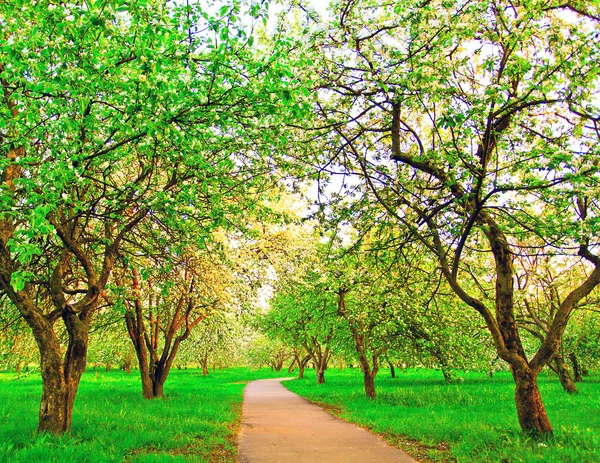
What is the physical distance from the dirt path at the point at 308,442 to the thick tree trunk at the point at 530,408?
2.45m

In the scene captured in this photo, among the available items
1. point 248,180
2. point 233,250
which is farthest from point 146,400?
point 248,180

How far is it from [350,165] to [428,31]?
2945 millimetres

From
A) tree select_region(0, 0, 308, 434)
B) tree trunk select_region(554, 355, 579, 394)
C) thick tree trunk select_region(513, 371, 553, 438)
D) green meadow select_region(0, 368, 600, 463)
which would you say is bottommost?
tree trunk select_region(554, 355, 579, 394)

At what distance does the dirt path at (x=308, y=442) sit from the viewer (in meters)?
7.82

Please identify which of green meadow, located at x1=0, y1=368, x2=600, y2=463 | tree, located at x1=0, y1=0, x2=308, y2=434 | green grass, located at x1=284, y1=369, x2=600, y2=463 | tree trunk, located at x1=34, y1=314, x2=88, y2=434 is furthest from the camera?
tree trunk, located at x1=34, y1=314, x2=88, y2=434

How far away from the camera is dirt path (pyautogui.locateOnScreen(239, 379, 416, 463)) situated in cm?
782

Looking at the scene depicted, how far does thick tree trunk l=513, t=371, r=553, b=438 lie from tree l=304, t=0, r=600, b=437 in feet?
0.06

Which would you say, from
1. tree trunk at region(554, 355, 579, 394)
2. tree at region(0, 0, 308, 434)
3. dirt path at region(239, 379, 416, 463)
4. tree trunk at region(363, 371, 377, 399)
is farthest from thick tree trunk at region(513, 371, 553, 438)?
tree trunk at region(554, 355, 579, 394)

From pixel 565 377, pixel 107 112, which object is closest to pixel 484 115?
pixel 107 112

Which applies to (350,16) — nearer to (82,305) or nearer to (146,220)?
(146,220)

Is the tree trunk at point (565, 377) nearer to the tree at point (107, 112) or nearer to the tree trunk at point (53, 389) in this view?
the tree at point (107, 112)

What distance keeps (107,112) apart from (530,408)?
355 inches

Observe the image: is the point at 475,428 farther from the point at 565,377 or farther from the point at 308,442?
the point at 565,377

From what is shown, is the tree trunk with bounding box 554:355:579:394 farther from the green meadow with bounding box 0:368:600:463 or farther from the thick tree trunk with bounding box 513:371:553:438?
the thick tree trunk with bounding box 513:371:553:438
